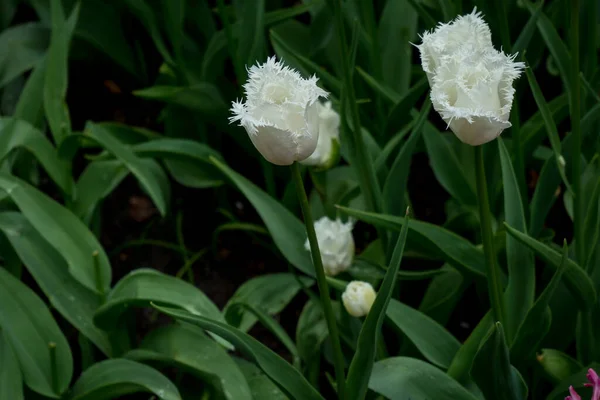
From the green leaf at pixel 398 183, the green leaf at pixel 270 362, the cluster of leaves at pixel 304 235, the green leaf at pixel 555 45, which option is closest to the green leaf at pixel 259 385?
the cluster of leaves at pixel 304 235

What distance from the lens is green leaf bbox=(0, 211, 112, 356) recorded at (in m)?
1.43

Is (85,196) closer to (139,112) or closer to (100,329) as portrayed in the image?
(100,329)

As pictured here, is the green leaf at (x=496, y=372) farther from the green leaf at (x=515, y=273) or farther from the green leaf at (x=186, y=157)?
the green leaf at (x=186, y=157)

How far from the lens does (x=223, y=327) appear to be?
3.27 ft

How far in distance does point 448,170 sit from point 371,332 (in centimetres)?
60

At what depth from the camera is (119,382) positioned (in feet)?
4.26

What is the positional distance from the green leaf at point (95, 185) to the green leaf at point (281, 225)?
304 mm

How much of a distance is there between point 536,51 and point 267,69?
1.04m

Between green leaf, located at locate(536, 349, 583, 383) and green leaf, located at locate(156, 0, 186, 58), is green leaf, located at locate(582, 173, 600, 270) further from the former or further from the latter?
green leaf, located at locate(156, 0, 186, 58)

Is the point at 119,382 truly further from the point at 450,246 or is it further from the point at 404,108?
the point at 404,108

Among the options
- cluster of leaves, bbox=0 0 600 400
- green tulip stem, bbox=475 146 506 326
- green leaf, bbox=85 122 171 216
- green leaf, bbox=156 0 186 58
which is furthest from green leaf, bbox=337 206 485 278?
green leaf, bbox=156 0 186 58

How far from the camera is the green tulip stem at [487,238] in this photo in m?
0.91

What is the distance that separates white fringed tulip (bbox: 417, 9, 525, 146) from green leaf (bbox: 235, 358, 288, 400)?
60 centimetres

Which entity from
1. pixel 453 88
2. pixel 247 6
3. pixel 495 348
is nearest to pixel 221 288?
pixel 247 6
